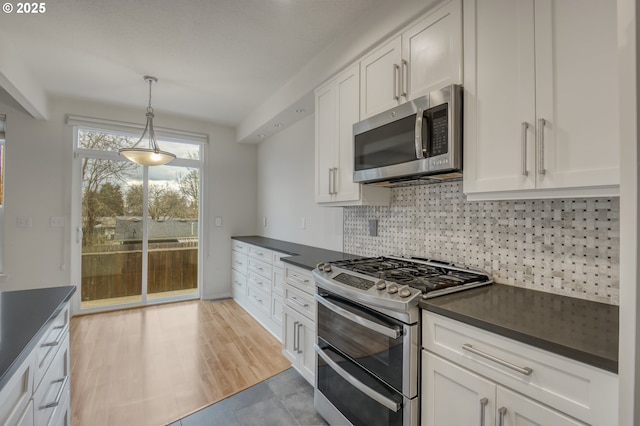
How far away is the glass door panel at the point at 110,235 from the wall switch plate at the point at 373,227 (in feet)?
10.8

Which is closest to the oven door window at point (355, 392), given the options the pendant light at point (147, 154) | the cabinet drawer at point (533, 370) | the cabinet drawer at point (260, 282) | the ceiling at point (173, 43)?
the cabinet drawer at point (533, 370)

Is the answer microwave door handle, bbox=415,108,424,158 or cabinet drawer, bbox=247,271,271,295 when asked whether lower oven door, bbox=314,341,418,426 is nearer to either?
microwave door handle, bbox=415,108,424,158

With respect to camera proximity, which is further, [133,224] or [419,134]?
[133,224]

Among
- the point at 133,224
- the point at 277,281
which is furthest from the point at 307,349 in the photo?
the point at 133,224

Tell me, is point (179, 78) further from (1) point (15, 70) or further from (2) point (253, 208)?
(2) point (253, 208)

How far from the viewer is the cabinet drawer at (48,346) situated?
41.1 inches

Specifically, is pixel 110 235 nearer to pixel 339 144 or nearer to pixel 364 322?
pixel 339 144

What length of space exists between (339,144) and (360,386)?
5.26ft

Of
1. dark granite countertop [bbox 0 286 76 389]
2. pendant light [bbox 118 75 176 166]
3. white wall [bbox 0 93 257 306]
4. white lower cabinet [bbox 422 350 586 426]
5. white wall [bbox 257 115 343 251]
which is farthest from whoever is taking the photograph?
white wall [bbox 0 93 257 306]

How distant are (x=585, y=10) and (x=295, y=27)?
5.57ft

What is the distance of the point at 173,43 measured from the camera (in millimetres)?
2332

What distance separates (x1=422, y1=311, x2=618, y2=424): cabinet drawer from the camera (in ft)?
2.67

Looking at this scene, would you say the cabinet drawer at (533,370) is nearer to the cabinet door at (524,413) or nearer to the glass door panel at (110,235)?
the cabinet door at (524,413)

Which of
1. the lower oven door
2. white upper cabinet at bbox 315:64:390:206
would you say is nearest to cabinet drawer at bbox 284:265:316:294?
the lower oven door
